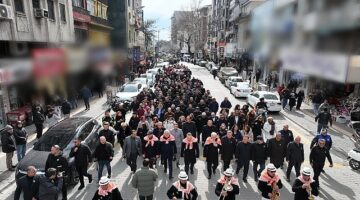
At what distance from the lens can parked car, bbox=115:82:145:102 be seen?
22219 mm

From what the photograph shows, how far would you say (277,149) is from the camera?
34.1 ft

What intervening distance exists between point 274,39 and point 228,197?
5380mm

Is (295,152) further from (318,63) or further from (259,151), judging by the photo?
(318,63)

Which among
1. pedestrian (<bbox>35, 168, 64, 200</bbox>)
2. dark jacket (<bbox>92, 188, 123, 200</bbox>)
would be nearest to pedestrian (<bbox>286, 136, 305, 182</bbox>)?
dark jacket (<bbox>92, 188, 123, 200</bbox>)

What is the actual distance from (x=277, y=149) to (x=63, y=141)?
263 inches

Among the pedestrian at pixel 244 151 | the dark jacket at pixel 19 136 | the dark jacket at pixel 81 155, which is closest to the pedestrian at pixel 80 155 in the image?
the dark jacket at pixel 81 155

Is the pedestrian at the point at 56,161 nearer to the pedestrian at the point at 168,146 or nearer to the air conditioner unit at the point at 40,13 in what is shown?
the pedestrian at the point at 168,146

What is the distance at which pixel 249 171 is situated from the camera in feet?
37.4

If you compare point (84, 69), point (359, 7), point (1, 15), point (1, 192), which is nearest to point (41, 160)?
point (1, 192)

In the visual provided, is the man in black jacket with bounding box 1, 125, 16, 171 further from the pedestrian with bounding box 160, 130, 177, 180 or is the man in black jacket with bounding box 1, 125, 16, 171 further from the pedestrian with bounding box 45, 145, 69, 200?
the pedestrian with bounding box 160, 130, 177, 180

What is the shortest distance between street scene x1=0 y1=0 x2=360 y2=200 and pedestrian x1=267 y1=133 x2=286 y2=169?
0.11 feet

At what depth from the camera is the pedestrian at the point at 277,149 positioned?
10.4 metres

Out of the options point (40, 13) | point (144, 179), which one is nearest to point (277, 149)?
point (144, 179)

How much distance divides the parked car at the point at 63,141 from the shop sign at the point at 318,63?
7.70m
